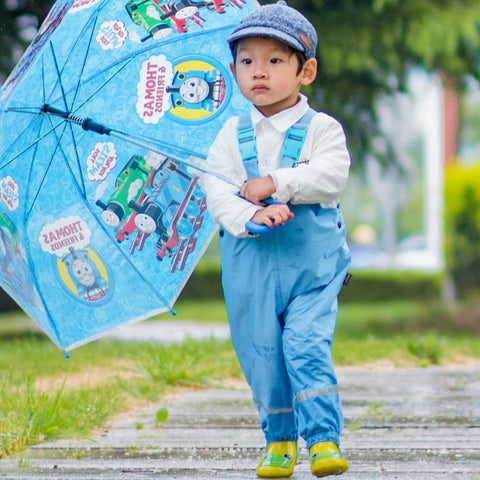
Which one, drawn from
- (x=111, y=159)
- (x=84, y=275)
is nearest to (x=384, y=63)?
(x=111, y=159)

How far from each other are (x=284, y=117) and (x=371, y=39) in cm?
557

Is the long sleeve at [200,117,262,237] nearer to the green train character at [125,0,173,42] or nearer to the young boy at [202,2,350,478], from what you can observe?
the young boy at [202,2,350,478]

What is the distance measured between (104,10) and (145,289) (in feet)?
3.63

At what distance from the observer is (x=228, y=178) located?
335 centimetres

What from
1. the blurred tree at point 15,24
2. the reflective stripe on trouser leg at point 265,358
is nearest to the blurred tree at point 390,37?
the blurred tree at point 15,24

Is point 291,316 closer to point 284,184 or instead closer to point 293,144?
point 284,184

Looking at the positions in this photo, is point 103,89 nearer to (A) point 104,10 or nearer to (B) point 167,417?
(A) point 104,10

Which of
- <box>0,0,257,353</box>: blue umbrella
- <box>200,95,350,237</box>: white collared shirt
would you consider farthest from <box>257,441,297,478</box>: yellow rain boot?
<box>0,0,257,353</box>: blue umbrella

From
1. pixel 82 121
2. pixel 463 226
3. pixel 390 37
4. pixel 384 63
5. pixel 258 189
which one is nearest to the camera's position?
pixel 258 189

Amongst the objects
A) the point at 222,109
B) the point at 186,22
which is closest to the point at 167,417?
the point at 222,109

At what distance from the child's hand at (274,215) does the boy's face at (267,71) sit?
0.41 meters

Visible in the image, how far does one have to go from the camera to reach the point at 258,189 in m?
3.17

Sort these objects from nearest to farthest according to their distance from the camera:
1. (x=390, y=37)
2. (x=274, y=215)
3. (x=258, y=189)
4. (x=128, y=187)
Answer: (x=274, y=215) < (x=258, y=189) < (x=128, y=187) < (x=390, y=37)

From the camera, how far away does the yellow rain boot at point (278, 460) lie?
3.30 meters
